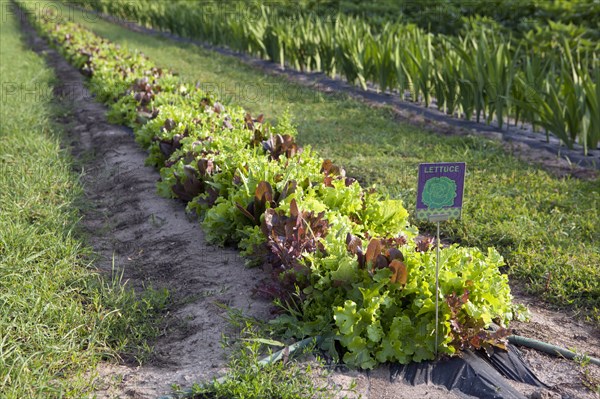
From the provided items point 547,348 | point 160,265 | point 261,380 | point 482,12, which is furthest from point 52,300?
point 482,12

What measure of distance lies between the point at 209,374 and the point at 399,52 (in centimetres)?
566

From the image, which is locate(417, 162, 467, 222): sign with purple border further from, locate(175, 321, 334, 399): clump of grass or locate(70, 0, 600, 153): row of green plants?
Answer: locate(70, 0, 600, 153): row of green plants

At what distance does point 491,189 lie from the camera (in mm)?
4719

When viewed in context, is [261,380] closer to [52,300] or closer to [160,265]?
[52,300]

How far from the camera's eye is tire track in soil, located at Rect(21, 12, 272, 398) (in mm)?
2559

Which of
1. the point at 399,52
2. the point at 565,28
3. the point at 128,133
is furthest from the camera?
the point at 565,28

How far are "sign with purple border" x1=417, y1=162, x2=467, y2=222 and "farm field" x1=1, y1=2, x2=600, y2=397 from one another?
0.28 meters

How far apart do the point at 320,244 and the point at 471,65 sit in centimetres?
409

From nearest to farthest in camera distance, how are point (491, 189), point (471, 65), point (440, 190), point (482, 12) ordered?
point (440, 190), point (491, 189), point (471, 65), point (482, 12)

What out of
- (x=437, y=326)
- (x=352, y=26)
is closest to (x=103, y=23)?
(x=352, y=26)

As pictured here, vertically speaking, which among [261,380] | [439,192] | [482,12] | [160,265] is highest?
[482,12]

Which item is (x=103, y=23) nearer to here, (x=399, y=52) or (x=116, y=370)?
Answer: (x=399, y=52)

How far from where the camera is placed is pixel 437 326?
8.09 ft

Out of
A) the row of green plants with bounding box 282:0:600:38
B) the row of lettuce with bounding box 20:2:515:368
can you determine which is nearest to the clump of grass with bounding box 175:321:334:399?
the row of lettuce with bounding box 20:2:515:368
